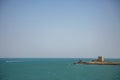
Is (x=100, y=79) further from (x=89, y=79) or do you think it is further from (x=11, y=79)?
(x=11, y=79)

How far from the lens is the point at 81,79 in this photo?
708 inches

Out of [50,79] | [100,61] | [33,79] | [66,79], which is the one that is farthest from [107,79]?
[100,61]

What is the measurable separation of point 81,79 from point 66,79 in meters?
1.25

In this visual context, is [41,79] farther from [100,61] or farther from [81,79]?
[100,61]

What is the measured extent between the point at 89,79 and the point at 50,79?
10.5ft

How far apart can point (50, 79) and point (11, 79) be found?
131 inches

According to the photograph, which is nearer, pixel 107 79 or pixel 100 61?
pixel 107 79

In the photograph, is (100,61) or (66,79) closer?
(66,79)

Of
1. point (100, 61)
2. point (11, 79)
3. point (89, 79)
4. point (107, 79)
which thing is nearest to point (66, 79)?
point (89, 79)

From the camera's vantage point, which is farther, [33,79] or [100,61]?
[100,61]

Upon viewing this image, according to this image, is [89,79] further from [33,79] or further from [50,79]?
[33,79]

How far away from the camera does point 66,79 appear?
18094 mm

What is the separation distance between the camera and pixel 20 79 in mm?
18234

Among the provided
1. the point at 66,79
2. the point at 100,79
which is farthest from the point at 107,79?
the point at 66,79
